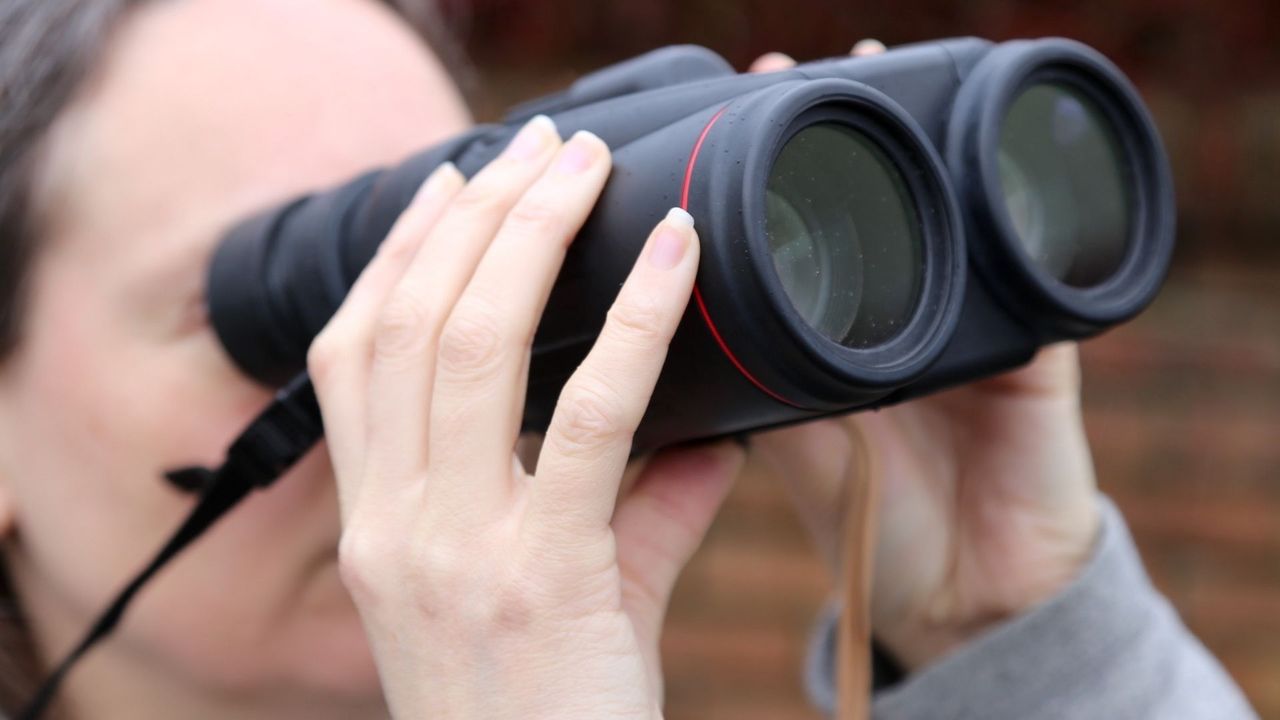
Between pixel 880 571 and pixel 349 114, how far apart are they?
0.50m

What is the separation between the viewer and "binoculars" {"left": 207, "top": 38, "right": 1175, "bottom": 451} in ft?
2.01

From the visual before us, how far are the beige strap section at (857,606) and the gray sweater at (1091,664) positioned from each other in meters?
0.09

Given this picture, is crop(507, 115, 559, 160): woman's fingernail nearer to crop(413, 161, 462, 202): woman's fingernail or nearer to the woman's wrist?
A: crop(413, 161, 462, 202): woman's fingernail

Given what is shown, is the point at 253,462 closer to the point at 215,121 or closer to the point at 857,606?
the point at 215,121

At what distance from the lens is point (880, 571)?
1013 mm

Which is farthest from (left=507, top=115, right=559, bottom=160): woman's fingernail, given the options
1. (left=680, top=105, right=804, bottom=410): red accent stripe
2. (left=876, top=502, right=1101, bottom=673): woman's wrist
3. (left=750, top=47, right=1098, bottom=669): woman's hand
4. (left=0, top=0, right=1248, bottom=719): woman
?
(left=876, top=502, right=1101, bottom=673): woman's wrist

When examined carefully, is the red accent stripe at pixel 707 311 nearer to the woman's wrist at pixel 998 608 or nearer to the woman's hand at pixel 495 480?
the woman's hand at pixel 495 480

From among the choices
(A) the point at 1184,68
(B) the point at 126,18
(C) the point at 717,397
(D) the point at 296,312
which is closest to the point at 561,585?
(C) the point at 717,397

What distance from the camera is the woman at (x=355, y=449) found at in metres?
0.68

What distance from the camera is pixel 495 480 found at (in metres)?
0.67

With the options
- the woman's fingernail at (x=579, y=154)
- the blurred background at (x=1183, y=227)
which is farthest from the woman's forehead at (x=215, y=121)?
the blurred background at (x=1183, y=227)

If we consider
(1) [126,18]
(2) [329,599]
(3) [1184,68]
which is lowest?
(3) [1184,68]

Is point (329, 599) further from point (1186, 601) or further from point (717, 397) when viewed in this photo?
point (1186, 601)

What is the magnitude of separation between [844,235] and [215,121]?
440 millimetres
